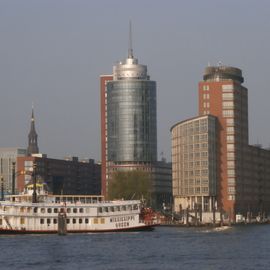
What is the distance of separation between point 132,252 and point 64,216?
141 feet

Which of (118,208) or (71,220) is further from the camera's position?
(118,208)

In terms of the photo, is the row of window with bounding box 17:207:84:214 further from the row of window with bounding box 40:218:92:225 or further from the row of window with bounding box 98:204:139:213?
the row of window with bounding box 98:204:139:213

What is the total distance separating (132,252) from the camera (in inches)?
5202

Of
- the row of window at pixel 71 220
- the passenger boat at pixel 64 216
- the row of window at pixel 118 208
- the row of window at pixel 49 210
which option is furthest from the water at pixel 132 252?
the row of window at pixel 118 208

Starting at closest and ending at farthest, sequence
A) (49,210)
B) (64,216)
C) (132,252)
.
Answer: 1. (132,252)
2. (64,216)
3. (49,210)

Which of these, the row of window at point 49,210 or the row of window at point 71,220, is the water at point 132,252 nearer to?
the row of window at point 49,210

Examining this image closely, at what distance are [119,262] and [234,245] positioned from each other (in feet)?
108

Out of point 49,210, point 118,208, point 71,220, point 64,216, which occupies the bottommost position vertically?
point 71,220

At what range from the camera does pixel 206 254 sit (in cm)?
12850

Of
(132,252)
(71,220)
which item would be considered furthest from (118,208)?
(132,252)

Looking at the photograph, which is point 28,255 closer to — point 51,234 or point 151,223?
point 51,234

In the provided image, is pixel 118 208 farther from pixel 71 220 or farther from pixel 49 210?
pixel 49 210

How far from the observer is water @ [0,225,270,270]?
114875 millimetres

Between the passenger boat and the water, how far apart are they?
496 cm
